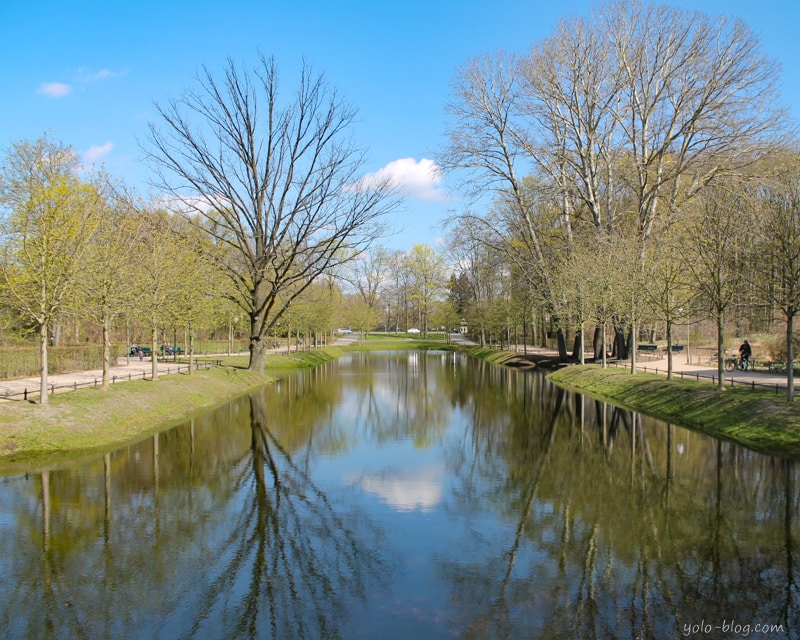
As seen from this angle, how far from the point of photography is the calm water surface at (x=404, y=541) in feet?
22.4

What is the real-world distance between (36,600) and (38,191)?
44.1 feet

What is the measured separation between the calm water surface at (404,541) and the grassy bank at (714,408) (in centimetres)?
99

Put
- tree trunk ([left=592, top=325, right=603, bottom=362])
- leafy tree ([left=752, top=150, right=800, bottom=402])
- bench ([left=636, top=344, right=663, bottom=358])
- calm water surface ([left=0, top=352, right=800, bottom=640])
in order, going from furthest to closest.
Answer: bench ([left=636, top=344, right=663, bottom=358]) → tree trunk ([left=592, top=325, right=603, bottom=362]) → leafy tree ([left=752, top=150, right=800, bottom=402]) → calm water surface ([left=0, top=352, right=800, bottom=640])

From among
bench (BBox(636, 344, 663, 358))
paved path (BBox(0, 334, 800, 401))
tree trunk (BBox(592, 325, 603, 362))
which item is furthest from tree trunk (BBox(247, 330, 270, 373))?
bench (BBox(636, 344, 663, 358))

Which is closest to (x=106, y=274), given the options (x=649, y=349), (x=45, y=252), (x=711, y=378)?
(x=45, y=252)

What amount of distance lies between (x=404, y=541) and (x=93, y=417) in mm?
11946

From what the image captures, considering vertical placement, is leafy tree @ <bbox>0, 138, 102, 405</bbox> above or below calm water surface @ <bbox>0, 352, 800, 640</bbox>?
above

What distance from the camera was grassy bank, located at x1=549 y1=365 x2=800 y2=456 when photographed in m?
16.0

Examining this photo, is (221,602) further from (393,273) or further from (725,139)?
(393,273)

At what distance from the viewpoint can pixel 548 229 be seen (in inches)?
1811

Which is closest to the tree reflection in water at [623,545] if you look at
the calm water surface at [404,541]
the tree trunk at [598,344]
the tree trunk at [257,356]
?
the calm water surface at [404,541]

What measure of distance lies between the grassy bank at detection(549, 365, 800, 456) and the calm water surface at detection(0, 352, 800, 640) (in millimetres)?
995

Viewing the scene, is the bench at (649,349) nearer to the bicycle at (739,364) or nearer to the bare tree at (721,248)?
the bicycle at (739,364)

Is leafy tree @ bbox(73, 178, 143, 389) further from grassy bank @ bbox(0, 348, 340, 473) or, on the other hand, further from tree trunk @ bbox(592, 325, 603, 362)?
tree trunk @ bbox(592, 325, 603, 362)
